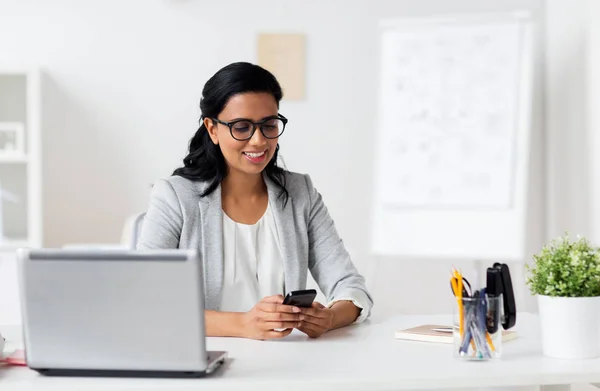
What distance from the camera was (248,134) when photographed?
1908mm

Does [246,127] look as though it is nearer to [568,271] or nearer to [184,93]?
[568,271]

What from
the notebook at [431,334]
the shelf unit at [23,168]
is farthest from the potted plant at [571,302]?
the shelf unit at [23,168]

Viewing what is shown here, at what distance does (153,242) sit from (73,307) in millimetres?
626

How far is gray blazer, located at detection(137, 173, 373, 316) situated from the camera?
1.92 m

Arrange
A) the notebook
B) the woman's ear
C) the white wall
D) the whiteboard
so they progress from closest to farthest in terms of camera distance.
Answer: the notebook < the woman's ear < the whiteboard < the white wall

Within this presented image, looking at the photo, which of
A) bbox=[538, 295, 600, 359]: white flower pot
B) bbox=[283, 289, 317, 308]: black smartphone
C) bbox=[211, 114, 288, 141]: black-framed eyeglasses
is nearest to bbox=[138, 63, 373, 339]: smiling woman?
bbox=[211, 114, 288, 141]: black-framed eyeglasses

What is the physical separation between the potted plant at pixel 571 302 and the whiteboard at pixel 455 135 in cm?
215

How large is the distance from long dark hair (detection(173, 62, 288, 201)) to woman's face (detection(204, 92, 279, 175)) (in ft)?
0.07

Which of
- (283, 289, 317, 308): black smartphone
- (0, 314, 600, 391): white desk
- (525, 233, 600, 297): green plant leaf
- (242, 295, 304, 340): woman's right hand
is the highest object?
(525, 233, 600, 297): green plant leaf

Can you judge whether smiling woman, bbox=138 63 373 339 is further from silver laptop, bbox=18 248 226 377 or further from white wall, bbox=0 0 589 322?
white wall, bbox=0 0 589 322

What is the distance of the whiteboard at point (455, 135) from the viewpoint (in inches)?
141

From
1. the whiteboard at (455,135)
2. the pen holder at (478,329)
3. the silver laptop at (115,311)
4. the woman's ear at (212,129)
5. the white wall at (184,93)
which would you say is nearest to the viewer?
the silver laptop at (115,311)

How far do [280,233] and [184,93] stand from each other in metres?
2.00

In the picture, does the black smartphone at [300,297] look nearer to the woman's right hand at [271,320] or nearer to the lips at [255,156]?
the woman's right hand at [271,320]
